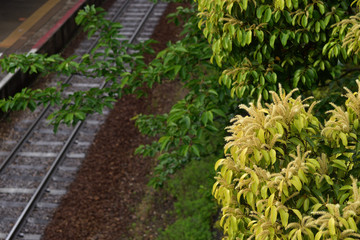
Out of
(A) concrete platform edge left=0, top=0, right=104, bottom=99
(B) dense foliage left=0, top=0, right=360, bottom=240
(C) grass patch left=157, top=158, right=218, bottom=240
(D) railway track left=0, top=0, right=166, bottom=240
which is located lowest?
(C) grass patch left=157, top=158, right=218, bottom=240

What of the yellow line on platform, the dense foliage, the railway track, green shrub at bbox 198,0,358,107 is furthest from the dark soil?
green shrub at bbox 198,0,358,107

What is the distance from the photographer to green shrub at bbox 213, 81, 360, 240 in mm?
4520

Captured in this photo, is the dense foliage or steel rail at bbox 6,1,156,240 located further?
steel rail at bbox 6,1,156,240

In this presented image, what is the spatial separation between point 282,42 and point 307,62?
815 mm

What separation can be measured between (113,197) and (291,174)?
405 inches

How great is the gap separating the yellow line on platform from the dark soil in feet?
21.1

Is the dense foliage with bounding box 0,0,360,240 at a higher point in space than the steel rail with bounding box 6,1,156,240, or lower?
higher

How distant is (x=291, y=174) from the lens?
455 centimetres

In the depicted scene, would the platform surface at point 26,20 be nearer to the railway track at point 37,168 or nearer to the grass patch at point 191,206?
the railway track at point 37,168

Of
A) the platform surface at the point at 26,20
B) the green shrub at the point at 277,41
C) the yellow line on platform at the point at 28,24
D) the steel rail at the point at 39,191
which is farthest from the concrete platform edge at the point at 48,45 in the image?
the green shrub at the point at 277,41

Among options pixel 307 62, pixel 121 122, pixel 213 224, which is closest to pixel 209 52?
pixel 307 62

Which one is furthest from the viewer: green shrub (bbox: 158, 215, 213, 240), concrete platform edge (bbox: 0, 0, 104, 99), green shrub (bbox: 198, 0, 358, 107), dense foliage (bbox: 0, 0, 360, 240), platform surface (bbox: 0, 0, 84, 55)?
platform surface (bbox: 0, 0, 84, 55)

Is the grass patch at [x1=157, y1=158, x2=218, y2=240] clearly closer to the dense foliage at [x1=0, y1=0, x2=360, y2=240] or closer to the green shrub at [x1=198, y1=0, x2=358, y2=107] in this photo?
the dense foliage at [x1=0, y1=0, x2=360, y2=240]

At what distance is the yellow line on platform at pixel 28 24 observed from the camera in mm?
20594
